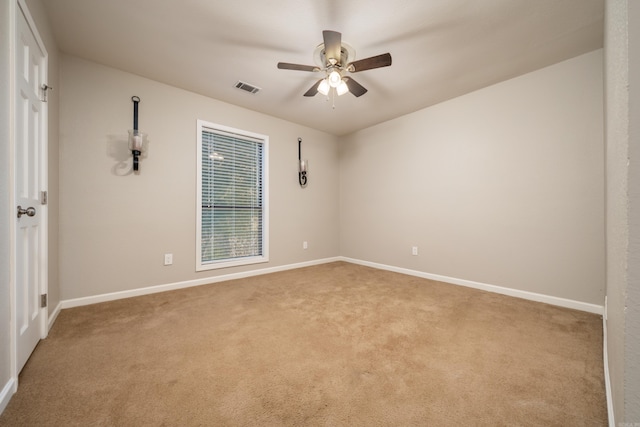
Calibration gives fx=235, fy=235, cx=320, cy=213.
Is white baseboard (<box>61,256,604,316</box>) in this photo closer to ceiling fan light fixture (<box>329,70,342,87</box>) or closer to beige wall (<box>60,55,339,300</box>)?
beige wall (<box>60,55,339,300</box>)

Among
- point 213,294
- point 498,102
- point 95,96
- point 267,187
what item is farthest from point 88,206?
point 498,102

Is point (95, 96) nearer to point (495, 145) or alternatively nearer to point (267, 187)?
point (267, 187)

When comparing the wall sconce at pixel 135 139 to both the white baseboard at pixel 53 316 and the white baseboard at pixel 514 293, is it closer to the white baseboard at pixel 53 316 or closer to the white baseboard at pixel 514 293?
the white baseboard at pixel 53 316

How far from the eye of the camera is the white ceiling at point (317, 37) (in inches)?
70.4

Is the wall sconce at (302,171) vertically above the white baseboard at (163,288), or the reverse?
the wall sconce at (302,171)

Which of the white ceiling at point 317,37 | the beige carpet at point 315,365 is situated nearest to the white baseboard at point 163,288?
the beige carpet at point 315,365

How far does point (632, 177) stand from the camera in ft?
1.86

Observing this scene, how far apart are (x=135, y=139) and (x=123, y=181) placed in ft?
1.61

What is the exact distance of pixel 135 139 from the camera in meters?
2.51

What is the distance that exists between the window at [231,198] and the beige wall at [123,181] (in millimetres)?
121

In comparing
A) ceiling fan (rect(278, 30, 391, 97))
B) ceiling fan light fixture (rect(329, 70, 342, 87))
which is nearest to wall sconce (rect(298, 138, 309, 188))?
ceiling fan (rect(278, 30, 391, 97))

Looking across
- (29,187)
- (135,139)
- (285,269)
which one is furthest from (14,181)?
(285,269)

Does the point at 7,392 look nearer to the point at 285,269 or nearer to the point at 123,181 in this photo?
the point at 123,181

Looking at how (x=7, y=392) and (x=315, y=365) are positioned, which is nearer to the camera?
(x=7, y=392)
